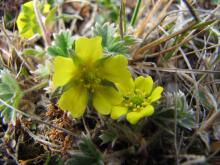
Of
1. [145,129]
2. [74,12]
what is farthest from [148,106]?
[74,12]

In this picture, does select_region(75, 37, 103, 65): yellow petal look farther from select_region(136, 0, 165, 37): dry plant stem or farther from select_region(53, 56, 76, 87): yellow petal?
select_region(136, 0, 165, 37): dry plant stem

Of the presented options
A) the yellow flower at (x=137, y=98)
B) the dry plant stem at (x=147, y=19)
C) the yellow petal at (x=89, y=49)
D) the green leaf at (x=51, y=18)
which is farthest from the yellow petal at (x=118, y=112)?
the green leaf at (x=51, y=18)

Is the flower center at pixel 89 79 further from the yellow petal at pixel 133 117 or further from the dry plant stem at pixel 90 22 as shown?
the dry plant stem at pixel 90 22

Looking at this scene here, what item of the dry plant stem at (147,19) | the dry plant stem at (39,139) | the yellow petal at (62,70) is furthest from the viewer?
the dry plant stem at (147,19)

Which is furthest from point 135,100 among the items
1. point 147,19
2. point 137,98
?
point 147,19

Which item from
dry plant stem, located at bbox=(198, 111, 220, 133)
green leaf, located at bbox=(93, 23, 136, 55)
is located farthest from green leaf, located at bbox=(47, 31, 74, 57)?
dry plant stem, located at bbox=(198, 111, 220, 133)

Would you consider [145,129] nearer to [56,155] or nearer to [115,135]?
[115,135]

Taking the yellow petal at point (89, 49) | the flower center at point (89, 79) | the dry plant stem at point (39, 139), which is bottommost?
the dry plant stem at point (39, 139)
